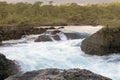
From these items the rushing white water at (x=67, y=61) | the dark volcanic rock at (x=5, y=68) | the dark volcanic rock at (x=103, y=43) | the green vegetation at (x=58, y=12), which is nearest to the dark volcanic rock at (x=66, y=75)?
the dark volcanic rock at (x=5, y=68)

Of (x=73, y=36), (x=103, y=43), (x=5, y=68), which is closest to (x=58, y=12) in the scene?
(x=73, y=36)

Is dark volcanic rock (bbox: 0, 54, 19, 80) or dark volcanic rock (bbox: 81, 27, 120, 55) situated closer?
dark volcanic rock (bbox: 0, 54, 19, 80)

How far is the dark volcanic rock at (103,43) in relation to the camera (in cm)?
2275

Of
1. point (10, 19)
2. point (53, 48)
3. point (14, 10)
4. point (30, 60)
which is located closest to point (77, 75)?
point (30, 60)

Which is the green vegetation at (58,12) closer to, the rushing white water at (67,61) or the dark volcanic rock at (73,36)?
the dark volcanic rock at (73,36)

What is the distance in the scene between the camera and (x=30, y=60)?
20031mm

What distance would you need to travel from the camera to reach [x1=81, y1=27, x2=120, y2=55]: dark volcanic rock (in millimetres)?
22752

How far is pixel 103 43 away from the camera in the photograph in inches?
907

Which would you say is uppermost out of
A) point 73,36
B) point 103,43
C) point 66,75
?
point 66,75

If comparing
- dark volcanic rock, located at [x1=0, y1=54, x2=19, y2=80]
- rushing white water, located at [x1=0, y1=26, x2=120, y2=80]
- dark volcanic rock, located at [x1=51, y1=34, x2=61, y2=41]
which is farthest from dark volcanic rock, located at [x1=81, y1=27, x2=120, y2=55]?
dark volcanic rock, located at [x1=51, y1=34, x2=61, y2=41]

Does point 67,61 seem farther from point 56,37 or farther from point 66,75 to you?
point 56,37

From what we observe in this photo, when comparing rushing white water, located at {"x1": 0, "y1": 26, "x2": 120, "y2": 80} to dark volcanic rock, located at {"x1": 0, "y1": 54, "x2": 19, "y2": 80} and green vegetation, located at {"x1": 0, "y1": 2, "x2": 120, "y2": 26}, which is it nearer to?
dark volcanic rock, located at {"x1": 0, "y1": 54, "x2": 19, "y2": 80}

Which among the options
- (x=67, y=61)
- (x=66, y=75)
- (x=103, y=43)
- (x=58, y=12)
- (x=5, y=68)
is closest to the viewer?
(x=66, y=75)

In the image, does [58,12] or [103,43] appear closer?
[103,43]
